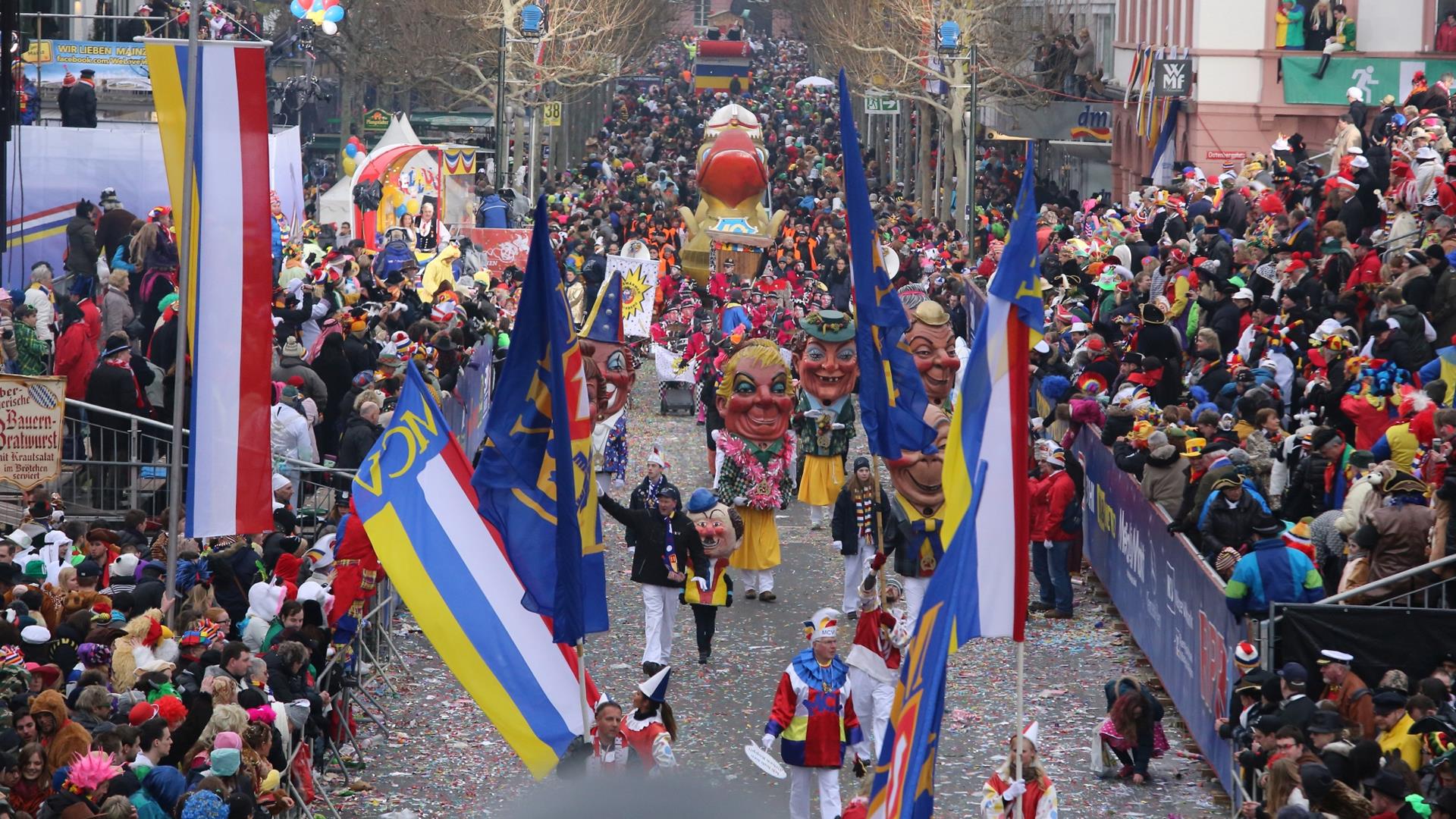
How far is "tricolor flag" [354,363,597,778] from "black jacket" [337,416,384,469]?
16.4ft

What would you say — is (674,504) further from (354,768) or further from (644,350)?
(644,350)

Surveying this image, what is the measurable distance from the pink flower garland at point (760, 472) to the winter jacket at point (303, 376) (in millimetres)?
3561

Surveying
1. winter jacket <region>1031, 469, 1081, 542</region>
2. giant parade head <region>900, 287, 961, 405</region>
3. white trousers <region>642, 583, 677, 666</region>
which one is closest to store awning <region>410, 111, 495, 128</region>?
giant parade head <region>900, 287, 961, 405</region>

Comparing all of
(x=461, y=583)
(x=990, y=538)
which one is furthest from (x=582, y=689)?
(x=990, y=538)

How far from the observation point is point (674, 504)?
15445 millimetres

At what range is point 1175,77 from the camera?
38094mm

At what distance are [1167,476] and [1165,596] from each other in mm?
1026

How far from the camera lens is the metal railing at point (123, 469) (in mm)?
16359

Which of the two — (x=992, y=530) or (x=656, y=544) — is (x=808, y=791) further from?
(x=656, y=544)

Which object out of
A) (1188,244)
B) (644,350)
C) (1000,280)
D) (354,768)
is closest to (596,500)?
(1000,280)

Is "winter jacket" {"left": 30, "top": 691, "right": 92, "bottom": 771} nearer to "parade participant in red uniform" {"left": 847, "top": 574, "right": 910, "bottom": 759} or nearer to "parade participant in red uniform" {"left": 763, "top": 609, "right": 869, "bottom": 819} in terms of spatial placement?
"parade participant in red uniform" {"left": 763, "top": 609, "right": 869, "bottom": 819}

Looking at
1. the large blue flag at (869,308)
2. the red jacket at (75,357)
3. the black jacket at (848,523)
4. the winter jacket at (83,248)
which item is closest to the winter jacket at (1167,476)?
the black jacket at (848,523)

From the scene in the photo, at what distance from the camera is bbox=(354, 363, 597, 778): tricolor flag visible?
10641 millimetres

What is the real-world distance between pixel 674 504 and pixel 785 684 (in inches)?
146
